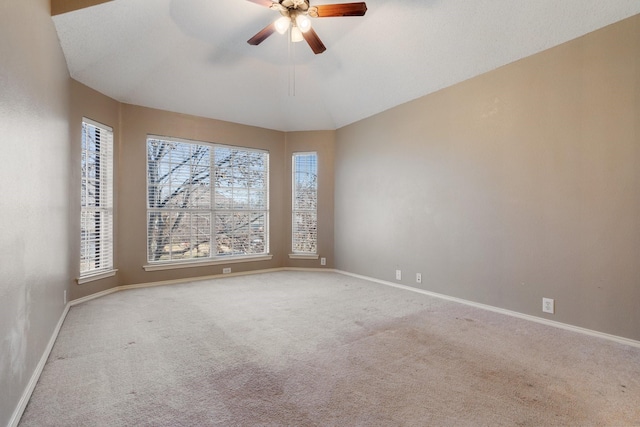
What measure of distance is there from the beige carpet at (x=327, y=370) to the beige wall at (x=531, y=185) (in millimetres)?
477

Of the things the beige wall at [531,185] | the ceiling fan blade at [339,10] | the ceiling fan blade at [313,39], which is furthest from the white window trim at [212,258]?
the ceiling fan blade at [339,10]

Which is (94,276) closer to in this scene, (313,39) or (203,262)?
(203,262)

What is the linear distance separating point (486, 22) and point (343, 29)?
1609 millimetres

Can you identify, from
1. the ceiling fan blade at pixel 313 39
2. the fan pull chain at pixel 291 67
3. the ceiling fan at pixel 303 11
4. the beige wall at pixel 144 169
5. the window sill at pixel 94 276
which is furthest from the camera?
the fan pull chain at pixel 291 67

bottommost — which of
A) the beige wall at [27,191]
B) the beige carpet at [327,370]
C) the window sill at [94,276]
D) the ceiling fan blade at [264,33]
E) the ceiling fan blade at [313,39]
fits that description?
the beige carpet at [327,370]

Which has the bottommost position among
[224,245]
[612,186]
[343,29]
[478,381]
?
[478,381]

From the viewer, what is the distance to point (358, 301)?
383 centimetres

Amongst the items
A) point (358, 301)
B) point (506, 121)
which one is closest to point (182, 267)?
point (358, 301)

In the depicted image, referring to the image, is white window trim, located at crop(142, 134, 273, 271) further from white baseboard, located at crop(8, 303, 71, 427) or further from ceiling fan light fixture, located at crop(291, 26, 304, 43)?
ceiling fan light fixture, located at crop(291, 26, 304, 43)

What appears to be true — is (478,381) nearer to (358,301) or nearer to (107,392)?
(358,301)

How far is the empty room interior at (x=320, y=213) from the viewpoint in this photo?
1827mm

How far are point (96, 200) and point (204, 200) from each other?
1.50 m

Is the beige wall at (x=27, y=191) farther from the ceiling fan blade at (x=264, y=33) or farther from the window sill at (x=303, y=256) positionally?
the window sill at (x=303, y=256)

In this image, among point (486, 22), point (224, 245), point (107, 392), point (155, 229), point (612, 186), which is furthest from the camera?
point (224, 245)
